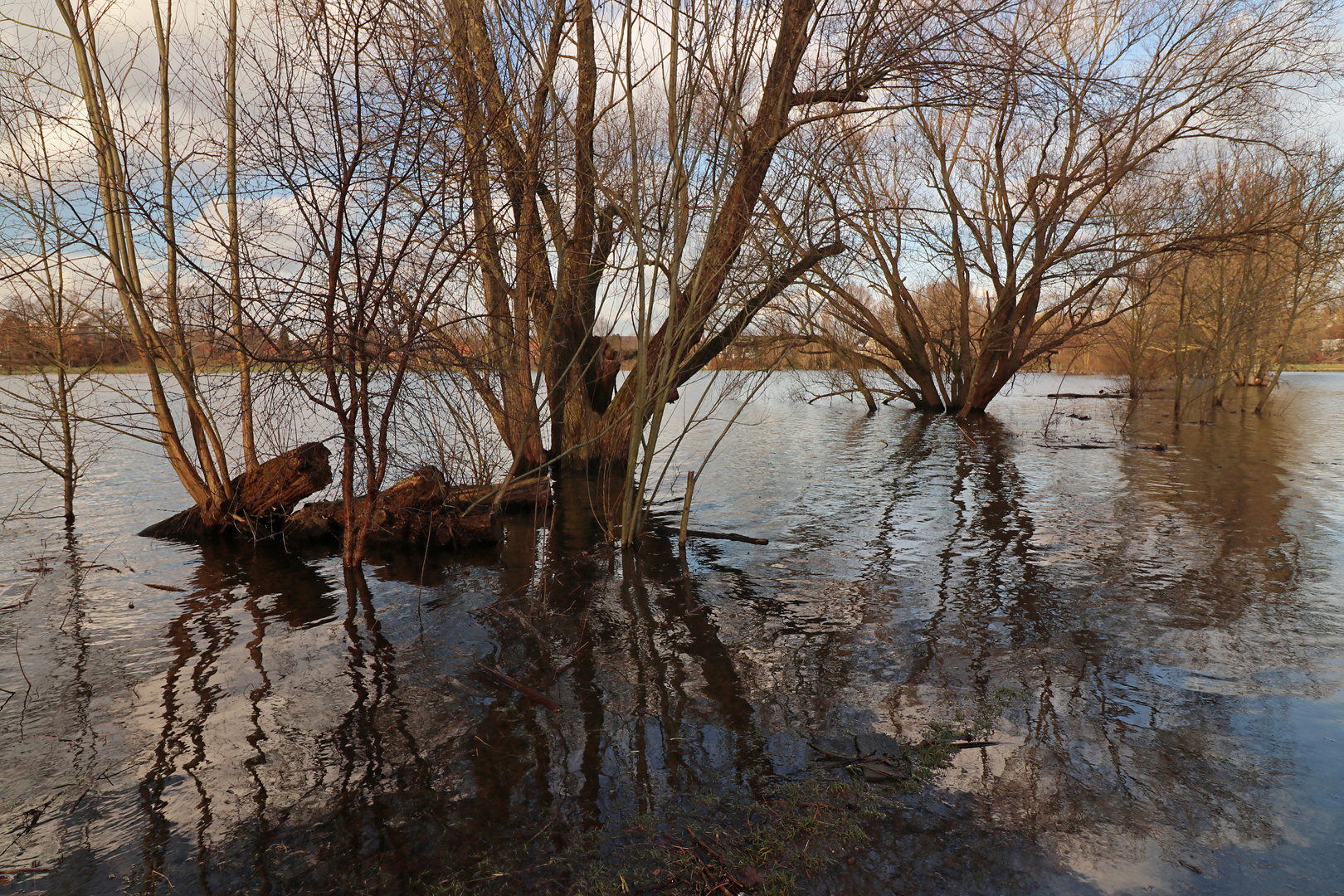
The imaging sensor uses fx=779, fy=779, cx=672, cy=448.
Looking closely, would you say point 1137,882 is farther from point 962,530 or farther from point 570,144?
point 570,144

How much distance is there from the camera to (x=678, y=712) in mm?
4426

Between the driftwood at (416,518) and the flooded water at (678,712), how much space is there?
51 centimetres

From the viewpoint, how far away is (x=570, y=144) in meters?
8.42

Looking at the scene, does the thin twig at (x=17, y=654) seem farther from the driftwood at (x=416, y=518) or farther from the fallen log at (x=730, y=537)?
the fallen log at (x=730, y=537)

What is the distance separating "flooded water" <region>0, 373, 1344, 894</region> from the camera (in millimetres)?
3086

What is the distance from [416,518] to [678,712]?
5490mm

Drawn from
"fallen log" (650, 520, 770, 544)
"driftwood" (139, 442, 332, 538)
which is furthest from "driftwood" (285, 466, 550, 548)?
"fallen log" (650, 520, 770, 544)

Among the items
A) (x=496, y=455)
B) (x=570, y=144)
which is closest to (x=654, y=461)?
(x=496, y=455)

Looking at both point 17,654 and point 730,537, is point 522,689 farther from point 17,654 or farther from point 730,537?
point 730,537

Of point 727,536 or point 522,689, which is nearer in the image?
point 522,689

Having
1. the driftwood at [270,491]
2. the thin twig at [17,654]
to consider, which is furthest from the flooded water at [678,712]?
the driftwood at [270,491]

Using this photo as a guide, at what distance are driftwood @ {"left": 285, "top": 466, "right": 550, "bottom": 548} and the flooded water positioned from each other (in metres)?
0.51

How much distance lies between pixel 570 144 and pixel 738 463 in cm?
865

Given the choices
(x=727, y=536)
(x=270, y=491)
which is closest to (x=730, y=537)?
(x=727, y=536)
